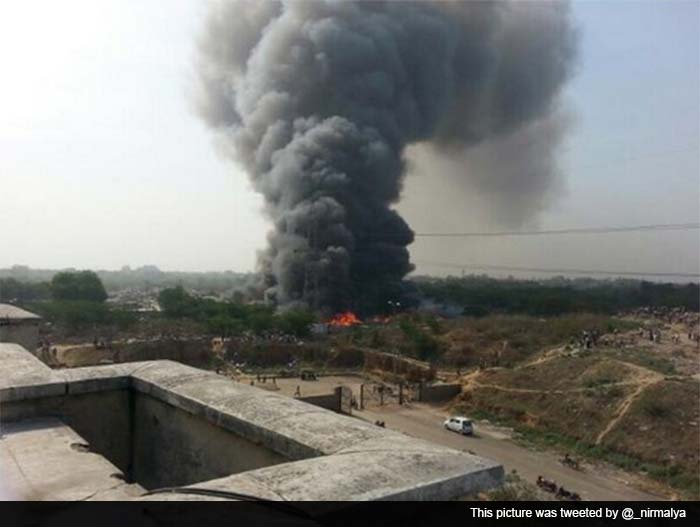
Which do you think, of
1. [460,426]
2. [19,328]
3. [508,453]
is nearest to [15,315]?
[19,328]

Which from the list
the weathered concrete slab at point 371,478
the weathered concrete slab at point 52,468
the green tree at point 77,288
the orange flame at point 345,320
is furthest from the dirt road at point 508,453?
the green tree at point 77,288

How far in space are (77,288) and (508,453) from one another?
38.0 metres

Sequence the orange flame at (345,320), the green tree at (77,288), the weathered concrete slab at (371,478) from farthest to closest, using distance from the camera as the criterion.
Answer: the green tree at (77,288) < the orange flame at (345,320) < the weathered concrete slab at (371,478)

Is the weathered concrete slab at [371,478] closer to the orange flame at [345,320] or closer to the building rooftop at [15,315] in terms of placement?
the building rooftop at [15,315]

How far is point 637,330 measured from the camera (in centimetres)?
3206

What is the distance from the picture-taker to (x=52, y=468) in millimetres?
1881

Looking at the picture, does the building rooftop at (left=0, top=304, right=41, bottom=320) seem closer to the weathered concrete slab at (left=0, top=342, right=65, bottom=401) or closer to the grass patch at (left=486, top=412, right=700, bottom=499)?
the weathered concrete slab at (left=0, top=342, right=65, bottom=401)

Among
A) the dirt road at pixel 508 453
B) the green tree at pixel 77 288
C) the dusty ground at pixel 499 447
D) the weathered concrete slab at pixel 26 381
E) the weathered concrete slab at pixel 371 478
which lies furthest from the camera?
the green tree at pixel 77 288

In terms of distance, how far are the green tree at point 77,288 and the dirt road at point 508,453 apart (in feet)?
103

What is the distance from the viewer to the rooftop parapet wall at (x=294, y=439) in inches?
58.1
